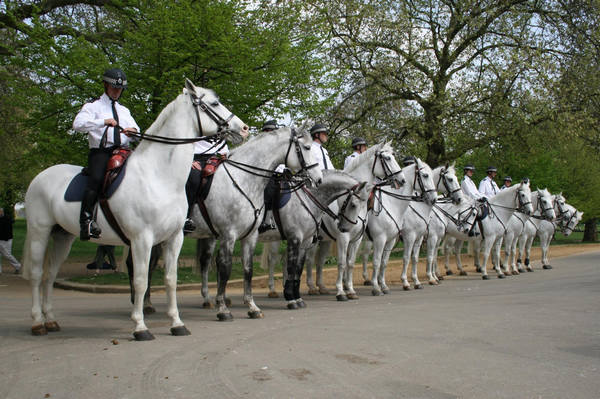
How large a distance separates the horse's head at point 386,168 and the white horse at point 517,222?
8.02 m

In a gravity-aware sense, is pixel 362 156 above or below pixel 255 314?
above

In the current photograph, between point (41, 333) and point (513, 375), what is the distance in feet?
19.6

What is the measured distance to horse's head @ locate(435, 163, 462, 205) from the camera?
15.3m

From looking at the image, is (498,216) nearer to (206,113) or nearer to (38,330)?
(206,113)

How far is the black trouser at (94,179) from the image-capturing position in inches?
277

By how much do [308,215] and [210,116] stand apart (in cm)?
363

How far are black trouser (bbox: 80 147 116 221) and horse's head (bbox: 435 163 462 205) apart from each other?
1070cm

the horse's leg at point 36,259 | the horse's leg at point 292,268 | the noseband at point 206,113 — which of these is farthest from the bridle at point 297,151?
the horse's leg at point 36,259

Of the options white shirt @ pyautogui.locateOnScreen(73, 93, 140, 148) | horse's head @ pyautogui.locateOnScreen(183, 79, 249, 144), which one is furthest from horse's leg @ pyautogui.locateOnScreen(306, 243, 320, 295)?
white shirt @ pyautogui.locateOnScreen(73, 93, 140, 148)

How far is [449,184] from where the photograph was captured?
15.5m

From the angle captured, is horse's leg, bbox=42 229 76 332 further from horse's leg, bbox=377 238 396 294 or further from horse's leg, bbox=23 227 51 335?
horse's leg, bbox=377 238 396 294

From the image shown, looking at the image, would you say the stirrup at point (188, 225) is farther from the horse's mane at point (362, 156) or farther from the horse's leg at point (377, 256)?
the horse's leg at point (377, 256)

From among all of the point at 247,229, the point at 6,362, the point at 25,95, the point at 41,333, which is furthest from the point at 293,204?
the point at 25,95

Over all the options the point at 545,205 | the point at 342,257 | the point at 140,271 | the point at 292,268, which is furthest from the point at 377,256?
the point at 545,205
